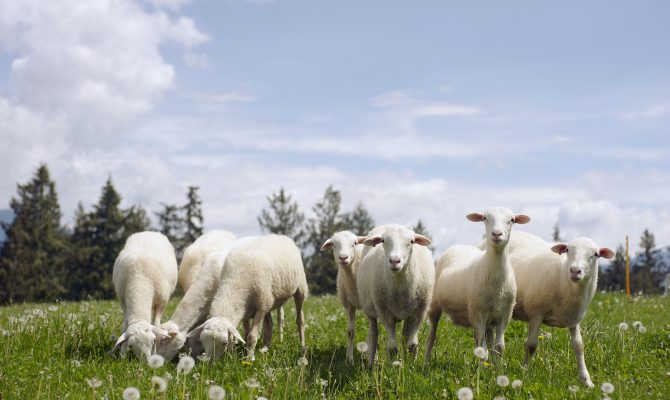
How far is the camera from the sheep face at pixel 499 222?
7.86 meters

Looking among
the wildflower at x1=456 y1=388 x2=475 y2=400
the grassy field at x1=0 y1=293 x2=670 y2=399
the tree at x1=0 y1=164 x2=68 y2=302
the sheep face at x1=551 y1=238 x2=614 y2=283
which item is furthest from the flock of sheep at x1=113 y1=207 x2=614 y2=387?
the tree at x1=0 y1=164 x2=68 y2=302

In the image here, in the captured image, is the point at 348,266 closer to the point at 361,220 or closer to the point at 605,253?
the point at 605,253

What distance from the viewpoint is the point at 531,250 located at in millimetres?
9367

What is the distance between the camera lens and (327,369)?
8445 millimetres

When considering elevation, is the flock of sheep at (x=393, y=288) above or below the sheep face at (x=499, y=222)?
below

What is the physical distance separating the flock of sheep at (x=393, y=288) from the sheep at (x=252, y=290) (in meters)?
0.02

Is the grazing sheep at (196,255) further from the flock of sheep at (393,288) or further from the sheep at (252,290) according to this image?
the sheep at (252,290)

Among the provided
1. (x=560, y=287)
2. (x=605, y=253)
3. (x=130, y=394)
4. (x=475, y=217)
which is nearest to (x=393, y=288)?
(x=475, y=217)

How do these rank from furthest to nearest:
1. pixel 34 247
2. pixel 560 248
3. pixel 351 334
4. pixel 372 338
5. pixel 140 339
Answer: pixel 34 247 → pixel 351 334 → pixel 372 338 → pixel 140 339 → pixel 560 248

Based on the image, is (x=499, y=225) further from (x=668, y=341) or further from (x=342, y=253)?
(x=668, y=341)

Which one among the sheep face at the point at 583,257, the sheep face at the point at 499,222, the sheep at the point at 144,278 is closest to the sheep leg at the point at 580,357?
the sheep face at the point at 583,257

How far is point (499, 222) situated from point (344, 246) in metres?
2.69

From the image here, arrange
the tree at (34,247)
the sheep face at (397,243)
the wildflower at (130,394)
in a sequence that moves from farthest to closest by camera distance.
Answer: the tree at (34,247) → the sheep face at (397,243) → the wildflower at (130,394)

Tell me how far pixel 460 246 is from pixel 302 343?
3.05 m
